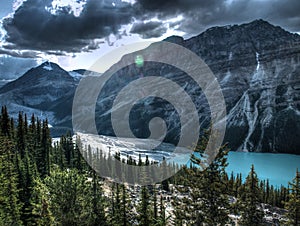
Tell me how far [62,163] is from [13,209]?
40.5m

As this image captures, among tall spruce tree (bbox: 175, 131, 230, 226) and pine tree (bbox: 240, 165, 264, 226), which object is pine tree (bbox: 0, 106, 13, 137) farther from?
tall spruce tree (bbox: 175, 131, 230, 226)

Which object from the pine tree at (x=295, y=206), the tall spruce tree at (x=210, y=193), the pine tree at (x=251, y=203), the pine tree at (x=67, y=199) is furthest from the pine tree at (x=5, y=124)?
the pine tree at (x=295, y=206)

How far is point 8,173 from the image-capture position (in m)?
43.5

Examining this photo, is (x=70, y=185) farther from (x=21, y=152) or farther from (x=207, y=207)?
(x=21, y=152)

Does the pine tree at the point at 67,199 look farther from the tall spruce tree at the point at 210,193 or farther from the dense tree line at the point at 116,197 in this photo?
the tall spruce tree at the point at 210,193

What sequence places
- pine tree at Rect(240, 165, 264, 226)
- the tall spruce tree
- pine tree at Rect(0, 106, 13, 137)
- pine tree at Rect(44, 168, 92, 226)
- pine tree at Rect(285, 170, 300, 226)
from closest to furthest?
the tall spruce tree < pine tree at Rect(44, 168, 92, 226) < pine tree at Rect(285, 170, 300, 226) < pine tree at Rect(240, 165, 264, 226) < pine tree at Rect(0, 106, 13, 137)

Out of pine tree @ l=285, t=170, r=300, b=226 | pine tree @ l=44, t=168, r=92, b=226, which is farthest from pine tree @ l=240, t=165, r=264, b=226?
pine tree @ l=44, t=168, r=92, b=226

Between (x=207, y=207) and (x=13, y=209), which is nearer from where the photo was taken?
(x=207, y=207)

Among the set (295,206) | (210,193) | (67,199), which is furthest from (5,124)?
(210,193)


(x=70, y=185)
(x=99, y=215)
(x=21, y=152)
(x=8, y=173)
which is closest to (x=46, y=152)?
(x=21, y=152)

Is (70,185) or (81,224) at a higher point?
(70,185)

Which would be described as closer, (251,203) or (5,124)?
(251,203)

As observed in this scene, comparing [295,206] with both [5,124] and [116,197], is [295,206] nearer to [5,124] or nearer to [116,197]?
[116,197]

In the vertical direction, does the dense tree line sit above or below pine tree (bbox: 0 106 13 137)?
below
